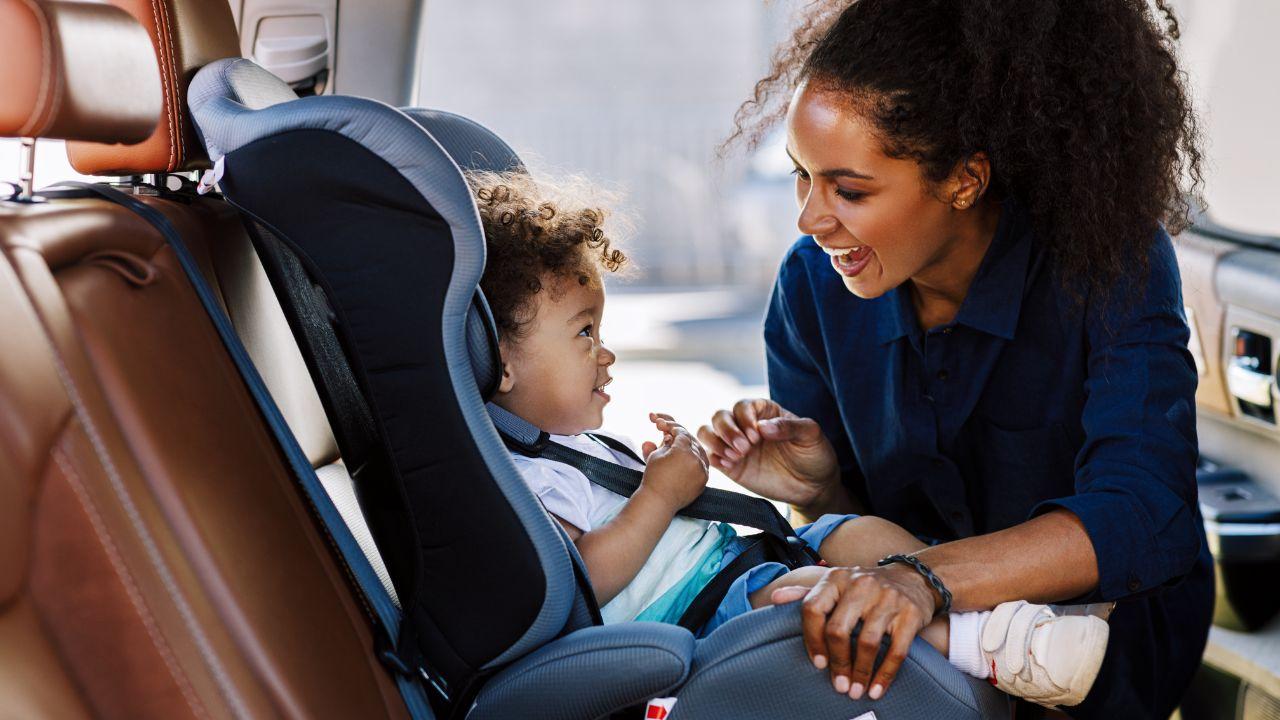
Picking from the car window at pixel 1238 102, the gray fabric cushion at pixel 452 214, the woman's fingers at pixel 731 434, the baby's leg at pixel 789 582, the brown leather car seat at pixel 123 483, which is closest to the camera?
the brown leather car seat at pixel 123 483

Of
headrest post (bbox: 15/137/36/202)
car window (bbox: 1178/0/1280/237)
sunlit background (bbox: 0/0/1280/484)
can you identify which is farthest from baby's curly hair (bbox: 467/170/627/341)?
sunlit background (bbox: 0/0/1280/484)

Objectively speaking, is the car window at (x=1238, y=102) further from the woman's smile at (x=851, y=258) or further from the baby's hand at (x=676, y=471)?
the baby's hand at (x=676, y=471)

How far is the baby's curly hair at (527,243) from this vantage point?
4.59ft

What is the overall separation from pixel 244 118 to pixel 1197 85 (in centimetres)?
187

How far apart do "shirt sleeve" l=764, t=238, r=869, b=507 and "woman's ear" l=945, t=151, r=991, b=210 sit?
330 millimetres

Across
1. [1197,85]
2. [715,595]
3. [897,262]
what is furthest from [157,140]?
[1197,85]

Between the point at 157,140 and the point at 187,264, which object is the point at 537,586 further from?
the point at 157,140

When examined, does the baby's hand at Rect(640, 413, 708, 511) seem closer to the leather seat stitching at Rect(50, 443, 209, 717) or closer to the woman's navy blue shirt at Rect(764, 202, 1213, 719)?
the woman's navy blue shirt at Rect(764, 202, 1213, 719)

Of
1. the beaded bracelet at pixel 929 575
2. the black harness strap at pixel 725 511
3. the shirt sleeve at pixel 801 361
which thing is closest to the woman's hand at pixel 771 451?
the shirt sleeve at pixel 801 361

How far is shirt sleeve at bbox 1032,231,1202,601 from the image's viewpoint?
136 centimetres

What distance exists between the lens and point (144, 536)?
0.97 meters

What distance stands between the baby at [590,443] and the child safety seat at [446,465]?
0.20m

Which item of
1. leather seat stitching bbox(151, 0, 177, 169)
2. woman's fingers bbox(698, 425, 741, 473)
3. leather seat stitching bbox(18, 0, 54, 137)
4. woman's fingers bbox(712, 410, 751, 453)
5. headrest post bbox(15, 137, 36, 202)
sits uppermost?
leather seat stitching bbox(18, 0, 54, 137)

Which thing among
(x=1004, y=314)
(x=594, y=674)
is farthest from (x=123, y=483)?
(x=1004, y=314)
